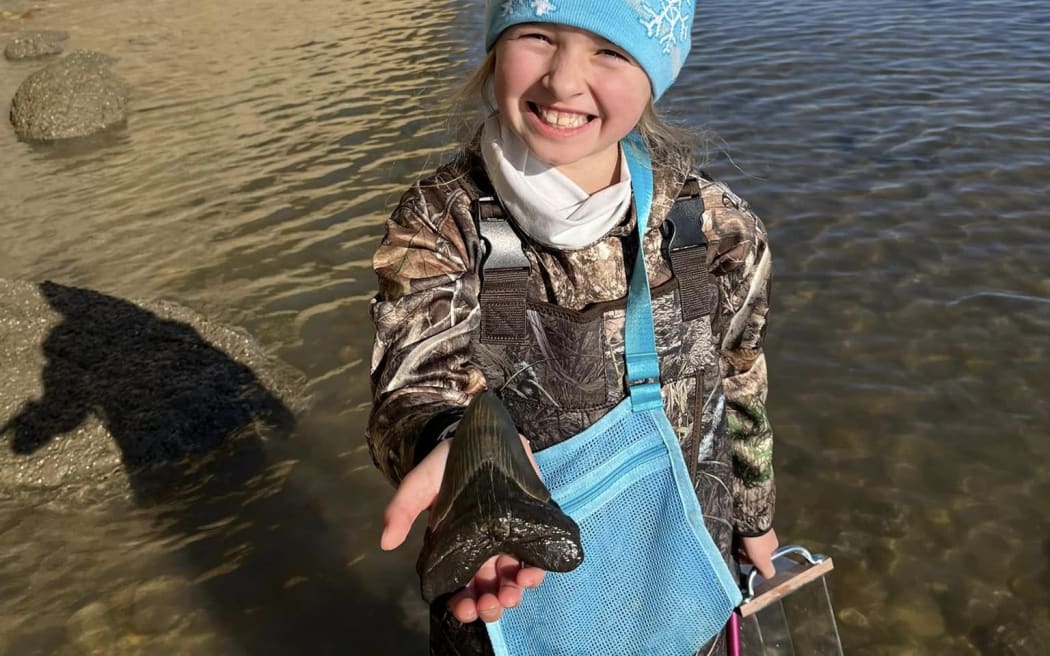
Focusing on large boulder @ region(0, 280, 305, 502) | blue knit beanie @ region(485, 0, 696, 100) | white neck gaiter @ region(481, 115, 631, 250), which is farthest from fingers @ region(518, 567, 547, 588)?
large boulder @ region(0, 280, 305, 502)

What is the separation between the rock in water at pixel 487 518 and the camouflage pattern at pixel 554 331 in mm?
352

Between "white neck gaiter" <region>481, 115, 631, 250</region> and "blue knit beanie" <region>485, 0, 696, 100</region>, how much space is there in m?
0.25

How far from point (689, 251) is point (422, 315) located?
650 millimetres

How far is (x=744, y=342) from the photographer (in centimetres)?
233

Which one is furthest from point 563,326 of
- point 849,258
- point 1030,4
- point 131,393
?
point 1030,4

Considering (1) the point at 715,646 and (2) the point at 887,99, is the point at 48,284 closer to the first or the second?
(1) the point at 715,646

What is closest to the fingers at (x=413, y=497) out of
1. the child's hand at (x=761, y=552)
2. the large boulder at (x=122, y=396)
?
the child's hand at (x=761, y=552)

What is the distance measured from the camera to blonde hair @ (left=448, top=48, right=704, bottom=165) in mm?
2207

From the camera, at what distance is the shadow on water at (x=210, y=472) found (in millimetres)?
4090

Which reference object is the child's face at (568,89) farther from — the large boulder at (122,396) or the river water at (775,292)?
the large boulder at (122,396)

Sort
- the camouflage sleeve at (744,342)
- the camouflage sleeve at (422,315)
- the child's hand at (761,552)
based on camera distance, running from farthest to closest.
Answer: the child's hand at (761,552), the camouflage sleeve at (744,342), the camouflage sleeve at (422,315)

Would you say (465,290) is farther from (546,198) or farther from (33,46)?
(33,46)

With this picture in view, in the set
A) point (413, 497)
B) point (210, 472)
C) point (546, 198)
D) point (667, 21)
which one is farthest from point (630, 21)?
point (210, 472)

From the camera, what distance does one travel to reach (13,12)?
19562mm
